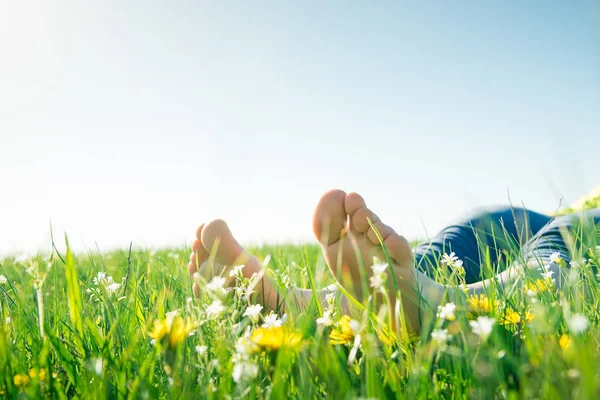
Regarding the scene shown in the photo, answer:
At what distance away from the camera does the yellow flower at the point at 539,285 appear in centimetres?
101

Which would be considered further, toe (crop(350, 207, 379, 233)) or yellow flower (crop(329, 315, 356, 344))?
toe (crop(350, 207, 379, 233))

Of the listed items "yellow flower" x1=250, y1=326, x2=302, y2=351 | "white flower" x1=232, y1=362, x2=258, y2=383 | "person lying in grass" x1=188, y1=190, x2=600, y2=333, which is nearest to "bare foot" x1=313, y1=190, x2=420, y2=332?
"person lying in grass" x1=188, y1=190, x2=600, y2=333

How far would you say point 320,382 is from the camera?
0.73 metres

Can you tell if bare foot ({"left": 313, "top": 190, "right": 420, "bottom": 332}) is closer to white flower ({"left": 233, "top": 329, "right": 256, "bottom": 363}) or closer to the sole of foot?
the sole of foot

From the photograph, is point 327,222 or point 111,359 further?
point 327,222

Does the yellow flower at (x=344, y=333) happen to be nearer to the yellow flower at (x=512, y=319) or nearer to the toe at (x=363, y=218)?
the yellow flower at (x=512, y=319)

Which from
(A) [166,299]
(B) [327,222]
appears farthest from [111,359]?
(B) [327,222]

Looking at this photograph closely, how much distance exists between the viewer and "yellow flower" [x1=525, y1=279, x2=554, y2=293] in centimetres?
101

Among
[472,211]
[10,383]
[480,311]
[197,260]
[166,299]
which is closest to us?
[10,383]

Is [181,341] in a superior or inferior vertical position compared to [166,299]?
superior

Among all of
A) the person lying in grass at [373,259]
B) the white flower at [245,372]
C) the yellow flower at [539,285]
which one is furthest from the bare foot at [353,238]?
the white flower at [245,372]

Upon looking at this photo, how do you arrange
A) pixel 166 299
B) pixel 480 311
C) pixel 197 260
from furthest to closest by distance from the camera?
1. pixel 197 260
2. pixel 166 299
3. pixel 480 311

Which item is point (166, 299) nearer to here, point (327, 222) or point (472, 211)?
point (327, 222)

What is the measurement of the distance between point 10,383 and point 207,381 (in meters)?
0.29
